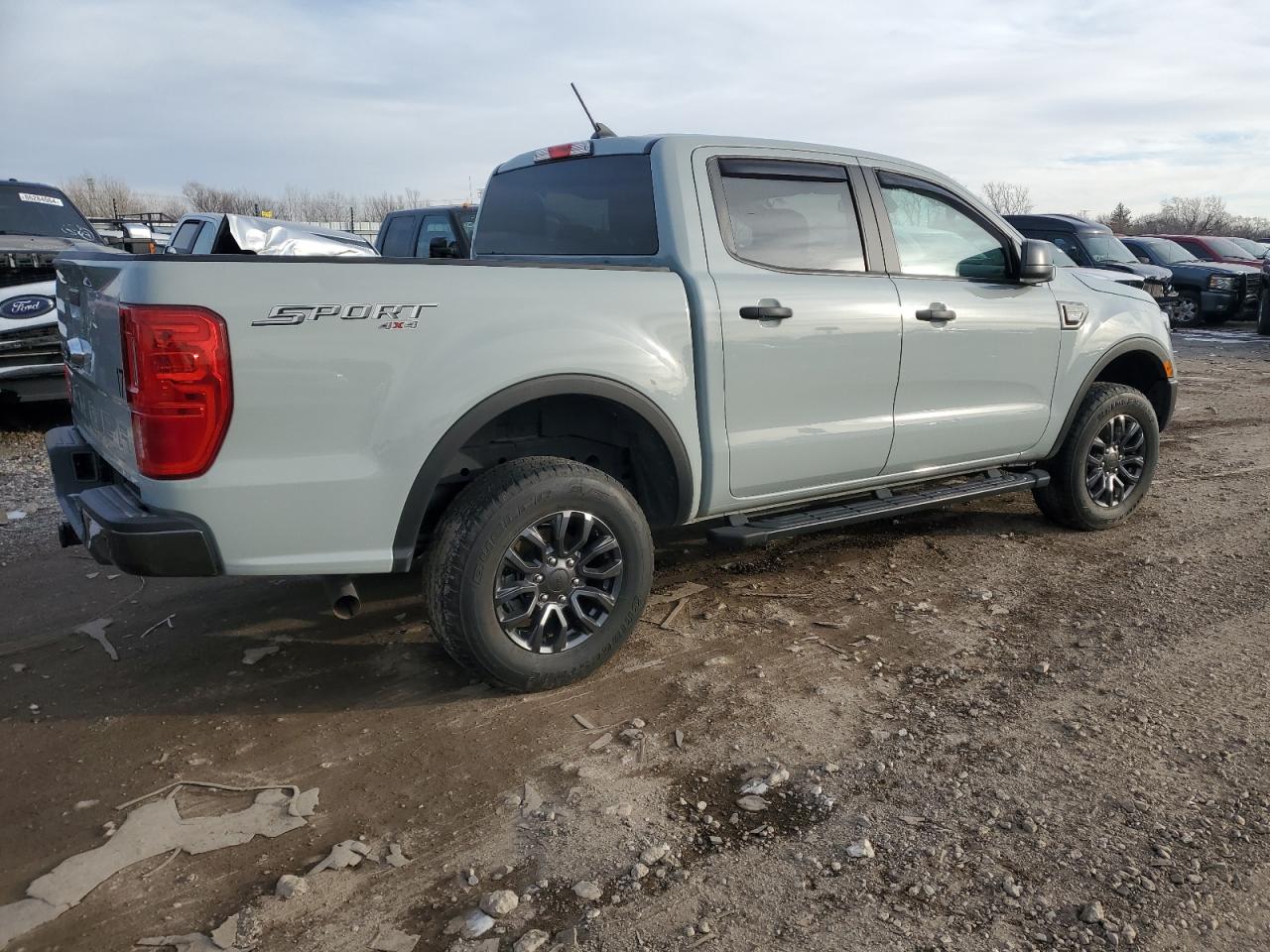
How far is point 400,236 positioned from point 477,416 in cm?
874

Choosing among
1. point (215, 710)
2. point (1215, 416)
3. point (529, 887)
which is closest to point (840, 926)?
point (529, 887)

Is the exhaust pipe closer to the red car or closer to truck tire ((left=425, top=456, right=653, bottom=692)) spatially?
Result: truck tire ((left=425, top=456, right=653, bottom=692))

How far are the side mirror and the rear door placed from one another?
80cm

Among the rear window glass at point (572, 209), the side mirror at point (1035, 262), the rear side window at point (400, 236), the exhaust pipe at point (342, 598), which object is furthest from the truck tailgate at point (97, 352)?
the rear side window at point (400, 236)

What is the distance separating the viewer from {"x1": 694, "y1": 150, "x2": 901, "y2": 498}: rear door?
3.76 m

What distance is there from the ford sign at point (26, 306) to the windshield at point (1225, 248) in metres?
19.3

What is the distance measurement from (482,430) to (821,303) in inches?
58.1

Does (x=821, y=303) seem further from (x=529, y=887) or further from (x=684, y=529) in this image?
(x=529, y=887)

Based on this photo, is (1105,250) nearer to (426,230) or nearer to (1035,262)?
(426,230)

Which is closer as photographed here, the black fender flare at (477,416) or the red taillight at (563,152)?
the black fender flare at (477,416)

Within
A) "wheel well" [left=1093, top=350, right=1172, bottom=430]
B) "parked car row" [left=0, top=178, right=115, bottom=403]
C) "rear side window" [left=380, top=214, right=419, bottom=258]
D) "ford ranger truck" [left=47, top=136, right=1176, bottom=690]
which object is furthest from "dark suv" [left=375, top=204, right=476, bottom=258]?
"wheel well" [left=1093, top=350, right=1172, bottom=430]

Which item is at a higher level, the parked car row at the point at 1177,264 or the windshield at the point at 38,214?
the windshield at the point at 38,214

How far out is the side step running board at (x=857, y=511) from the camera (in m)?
3.88

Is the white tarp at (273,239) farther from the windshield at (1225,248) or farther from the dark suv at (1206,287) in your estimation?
the windshield at (1225,248)
